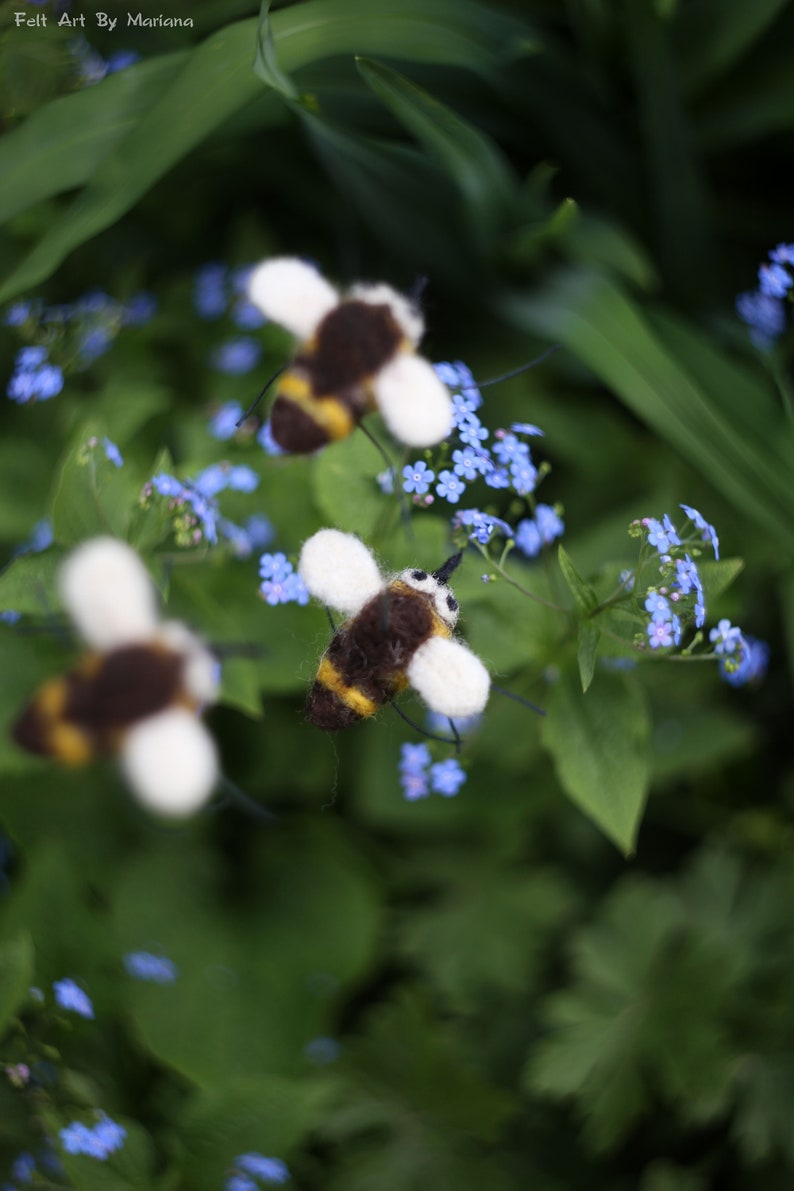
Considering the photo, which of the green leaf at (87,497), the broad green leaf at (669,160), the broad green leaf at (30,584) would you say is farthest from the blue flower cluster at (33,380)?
the broad green leaf at (669,160)

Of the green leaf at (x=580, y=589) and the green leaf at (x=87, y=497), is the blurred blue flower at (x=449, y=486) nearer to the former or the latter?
the green leaf at (x=580, y=589)

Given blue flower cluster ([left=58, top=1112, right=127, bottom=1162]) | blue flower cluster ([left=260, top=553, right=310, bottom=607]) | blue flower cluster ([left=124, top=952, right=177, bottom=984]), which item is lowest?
blue flower cluster ([left=124, top=952, right=177, bottom=984])

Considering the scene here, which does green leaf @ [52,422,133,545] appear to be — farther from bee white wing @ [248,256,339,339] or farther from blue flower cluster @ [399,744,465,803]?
blue flower cluster @ [399,744,465,803]

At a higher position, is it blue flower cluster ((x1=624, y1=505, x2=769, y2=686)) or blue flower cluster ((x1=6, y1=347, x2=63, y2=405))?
blue flower cluster ((x1=6, y1=347, x2=63, y2=405))

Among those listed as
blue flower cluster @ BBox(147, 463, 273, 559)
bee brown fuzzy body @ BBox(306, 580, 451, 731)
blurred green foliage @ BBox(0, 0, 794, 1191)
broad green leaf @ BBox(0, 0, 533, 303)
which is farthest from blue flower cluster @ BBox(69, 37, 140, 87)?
bee brown fuzzy body @ BBox(306, 580, 451, 731)

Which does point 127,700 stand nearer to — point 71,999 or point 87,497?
point 87,497

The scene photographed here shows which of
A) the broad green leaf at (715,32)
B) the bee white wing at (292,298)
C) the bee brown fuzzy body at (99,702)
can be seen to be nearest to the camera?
the bee brown fuzzy body at (99,702)

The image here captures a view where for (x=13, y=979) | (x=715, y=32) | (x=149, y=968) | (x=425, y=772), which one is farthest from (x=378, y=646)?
(x=715, y=32)
